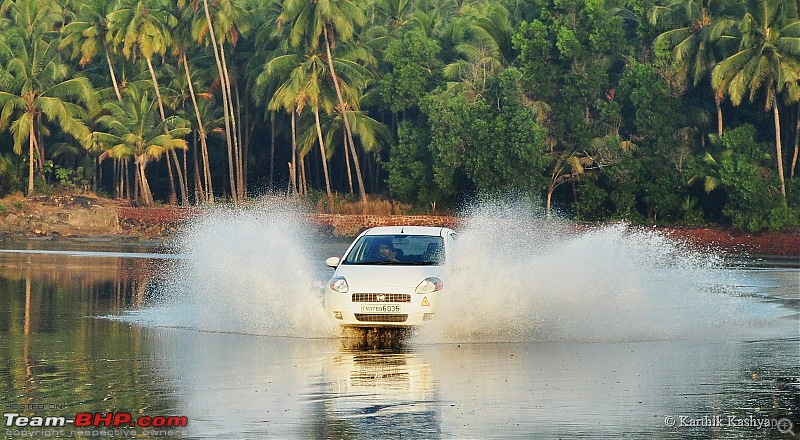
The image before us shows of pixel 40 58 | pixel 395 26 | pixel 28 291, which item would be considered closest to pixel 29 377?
pixel 28 291

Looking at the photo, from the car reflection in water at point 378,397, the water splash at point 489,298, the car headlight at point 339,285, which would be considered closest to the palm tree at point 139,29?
the water splash at point 489,298

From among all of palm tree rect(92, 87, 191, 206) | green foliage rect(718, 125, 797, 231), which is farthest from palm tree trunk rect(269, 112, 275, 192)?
green foliage rect(718, 125, 797, 231)

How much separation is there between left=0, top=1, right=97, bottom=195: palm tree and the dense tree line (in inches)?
4.5

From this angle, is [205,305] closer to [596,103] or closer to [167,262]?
[167,262]

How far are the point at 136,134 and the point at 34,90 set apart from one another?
5552 mm

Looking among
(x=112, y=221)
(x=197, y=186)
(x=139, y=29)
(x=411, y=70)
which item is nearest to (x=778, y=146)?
(x=411, y=70)

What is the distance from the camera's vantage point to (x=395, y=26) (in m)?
68.2

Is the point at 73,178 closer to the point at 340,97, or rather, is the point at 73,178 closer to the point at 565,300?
the point at 340,97

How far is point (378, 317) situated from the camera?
1530 cm

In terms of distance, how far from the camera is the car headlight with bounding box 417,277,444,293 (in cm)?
1536

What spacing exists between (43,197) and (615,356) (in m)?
47.0

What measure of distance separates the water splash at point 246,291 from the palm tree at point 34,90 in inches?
1599

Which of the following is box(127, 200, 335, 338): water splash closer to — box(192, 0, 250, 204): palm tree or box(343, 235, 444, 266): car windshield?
box(343, 235, 444, 266): car windshield

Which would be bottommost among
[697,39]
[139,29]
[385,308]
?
[385,308]
